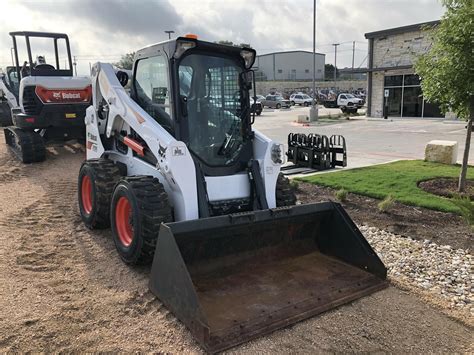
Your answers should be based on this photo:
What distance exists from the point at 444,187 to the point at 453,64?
249cm

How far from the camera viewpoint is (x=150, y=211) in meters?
4.39

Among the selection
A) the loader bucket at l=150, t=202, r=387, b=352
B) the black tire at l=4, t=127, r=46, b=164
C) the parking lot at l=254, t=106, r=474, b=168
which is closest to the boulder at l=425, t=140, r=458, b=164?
the parking lot at l=254, t=106, r=474, b=168

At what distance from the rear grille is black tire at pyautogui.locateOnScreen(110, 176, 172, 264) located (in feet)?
23.7

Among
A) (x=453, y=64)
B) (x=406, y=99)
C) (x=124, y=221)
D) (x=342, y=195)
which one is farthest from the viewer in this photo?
(x=406, y=99)

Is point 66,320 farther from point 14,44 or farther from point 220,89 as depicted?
point 14,44

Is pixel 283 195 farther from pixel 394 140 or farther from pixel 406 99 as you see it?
Answer: pixel 406 99

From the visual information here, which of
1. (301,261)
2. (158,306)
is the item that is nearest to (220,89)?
(301,261)

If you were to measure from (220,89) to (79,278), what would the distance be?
8.88 ft

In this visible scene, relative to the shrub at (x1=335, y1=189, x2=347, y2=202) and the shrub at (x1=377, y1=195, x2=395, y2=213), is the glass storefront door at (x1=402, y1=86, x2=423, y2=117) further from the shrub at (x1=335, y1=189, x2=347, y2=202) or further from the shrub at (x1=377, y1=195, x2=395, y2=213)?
the shrub at (x1=377, y1=195, x2=395, y2=213)

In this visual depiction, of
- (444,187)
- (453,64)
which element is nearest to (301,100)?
(444,187)

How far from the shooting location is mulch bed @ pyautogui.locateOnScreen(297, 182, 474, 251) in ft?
19.8

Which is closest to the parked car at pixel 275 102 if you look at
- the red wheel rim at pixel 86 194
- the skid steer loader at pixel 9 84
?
the skid steer loader at pixel 9 84

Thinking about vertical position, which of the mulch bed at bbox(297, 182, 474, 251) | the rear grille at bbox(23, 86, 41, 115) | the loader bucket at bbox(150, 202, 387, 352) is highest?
the rear grille at bbox(23, 86, 41, 115)

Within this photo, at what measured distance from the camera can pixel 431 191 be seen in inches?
328
